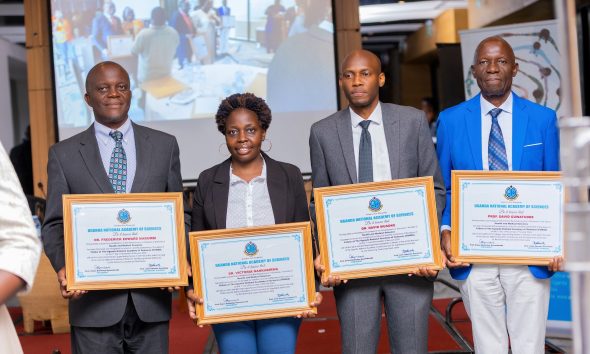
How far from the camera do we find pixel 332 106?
754cm

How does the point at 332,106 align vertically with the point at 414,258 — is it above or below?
above

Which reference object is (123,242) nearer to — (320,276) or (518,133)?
(320,276)

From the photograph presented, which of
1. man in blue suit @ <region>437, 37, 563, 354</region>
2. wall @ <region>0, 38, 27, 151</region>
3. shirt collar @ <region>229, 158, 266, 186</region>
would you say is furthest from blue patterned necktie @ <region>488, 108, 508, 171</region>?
wall @ <region>0, 38, 27, 151</region>

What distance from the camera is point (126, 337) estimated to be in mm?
3078

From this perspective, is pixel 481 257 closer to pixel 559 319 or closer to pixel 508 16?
pixel 559 319

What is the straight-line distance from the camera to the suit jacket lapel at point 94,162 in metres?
3.02

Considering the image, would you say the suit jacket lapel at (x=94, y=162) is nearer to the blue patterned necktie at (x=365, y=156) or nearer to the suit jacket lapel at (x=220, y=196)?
the suit jacket lapel at (x=220, y=196)

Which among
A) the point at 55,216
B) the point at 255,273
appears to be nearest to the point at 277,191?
the point at 255,273

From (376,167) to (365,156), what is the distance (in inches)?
2.4

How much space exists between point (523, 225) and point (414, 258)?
0.46 m

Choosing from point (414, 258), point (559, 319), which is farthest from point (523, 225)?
point (559, 319)

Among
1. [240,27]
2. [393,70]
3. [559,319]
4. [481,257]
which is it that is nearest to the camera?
[481,257]

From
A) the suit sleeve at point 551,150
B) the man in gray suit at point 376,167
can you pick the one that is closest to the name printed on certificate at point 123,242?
the man in gray suit at point 376,167

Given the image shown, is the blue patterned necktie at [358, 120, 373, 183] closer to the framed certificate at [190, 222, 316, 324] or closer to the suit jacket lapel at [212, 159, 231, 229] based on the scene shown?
the framed certificate at [190, 222, 316, 324]
